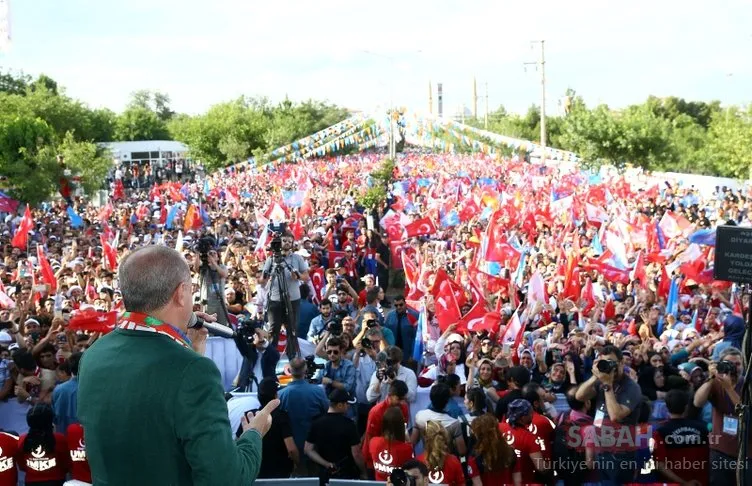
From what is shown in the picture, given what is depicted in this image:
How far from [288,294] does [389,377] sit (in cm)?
311

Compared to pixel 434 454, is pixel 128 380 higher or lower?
higher

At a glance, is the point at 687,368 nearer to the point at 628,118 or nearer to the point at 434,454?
the point at 434,454

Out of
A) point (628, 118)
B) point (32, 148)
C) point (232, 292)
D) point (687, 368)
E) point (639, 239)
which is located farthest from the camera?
point (628, 118)

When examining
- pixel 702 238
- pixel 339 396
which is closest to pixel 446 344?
pixel 339 396

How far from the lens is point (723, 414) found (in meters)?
6.37

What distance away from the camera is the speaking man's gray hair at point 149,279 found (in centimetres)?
228

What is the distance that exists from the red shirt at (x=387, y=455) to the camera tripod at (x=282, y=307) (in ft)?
11.7

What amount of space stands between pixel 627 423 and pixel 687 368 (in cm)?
213

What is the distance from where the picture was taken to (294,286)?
1098 cm

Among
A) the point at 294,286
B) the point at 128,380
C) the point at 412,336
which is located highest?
the point at 128,380

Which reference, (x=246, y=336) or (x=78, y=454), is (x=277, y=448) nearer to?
(x=78, y=454)

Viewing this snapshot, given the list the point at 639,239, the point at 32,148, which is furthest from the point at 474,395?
the point at 32,148

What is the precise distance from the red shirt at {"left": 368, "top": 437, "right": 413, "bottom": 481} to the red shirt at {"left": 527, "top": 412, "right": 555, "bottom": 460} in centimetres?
93

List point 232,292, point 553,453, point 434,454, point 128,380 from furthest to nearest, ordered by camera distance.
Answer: point 232,292 < point 553,453 < point 434,454 < point 128,380
